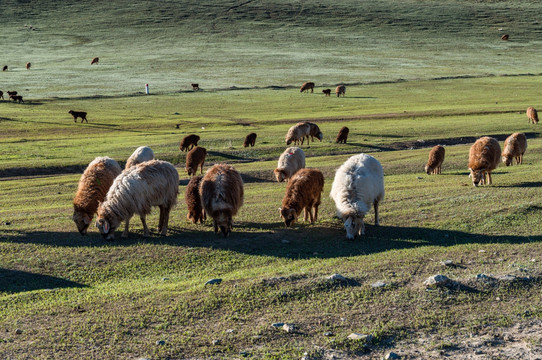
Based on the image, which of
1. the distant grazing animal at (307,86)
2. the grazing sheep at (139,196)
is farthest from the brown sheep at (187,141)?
the distant grazing animal at (307,86)

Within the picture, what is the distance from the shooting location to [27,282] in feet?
36.7

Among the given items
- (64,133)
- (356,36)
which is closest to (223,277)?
(64,133)

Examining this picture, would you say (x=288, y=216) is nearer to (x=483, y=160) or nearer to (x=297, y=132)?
(x=483, y=160)

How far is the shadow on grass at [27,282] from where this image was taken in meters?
10.9

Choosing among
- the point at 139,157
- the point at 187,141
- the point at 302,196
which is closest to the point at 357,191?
the point at 302,196

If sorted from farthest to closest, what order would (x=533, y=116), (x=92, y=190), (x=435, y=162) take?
(x=533, y=116) < (x=435, y=162) < (x=92, y=190)

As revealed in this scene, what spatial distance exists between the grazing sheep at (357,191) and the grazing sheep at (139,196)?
3.95 m

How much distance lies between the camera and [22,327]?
29.2ft

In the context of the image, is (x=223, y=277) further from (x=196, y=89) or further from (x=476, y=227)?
(x=196, y=89)

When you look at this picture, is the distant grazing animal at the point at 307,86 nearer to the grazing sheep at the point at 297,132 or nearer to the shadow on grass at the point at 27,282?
the grazing sheep at the point at 297,132

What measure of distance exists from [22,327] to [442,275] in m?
6.47

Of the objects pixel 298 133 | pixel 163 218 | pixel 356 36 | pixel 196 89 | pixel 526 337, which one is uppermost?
pixel 356 36

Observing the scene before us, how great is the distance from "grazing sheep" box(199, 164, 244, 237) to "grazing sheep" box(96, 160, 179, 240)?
85 centimetres

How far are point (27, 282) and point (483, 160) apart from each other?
1416cm
